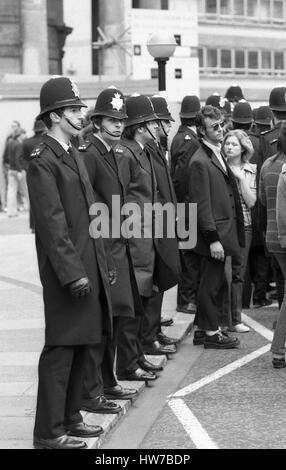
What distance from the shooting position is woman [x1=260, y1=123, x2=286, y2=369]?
29.7 feet

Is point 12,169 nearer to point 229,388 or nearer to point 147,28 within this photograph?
point 147,28

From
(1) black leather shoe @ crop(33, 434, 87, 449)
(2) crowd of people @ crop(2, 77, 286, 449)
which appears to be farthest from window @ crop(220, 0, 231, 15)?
(1) black leather shoe @ crop(33, 434, 87, 449)

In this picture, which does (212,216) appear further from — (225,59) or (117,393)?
(225,59)

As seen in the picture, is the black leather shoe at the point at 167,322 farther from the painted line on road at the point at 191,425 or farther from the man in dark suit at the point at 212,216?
the painted line on road at the point at 191,425

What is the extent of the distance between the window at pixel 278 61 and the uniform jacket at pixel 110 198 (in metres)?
55.8

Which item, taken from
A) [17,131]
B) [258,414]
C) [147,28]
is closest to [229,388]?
[258,414]

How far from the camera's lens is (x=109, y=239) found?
24.9 ft

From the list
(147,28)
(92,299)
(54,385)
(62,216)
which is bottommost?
(54,385)

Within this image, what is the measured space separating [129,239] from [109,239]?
119 centimetres

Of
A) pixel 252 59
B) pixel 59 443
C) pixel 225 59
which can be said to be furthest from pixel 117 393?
pixel 252 59

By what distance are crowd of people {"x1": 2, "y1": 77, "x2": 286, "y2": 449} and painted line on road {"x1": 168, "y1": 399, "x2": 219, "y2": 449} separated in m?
0.35

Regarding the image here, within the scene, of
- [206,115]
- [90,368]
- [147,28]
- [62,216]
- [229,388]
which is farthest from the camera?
[147,28]
